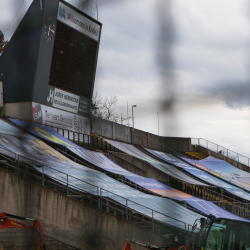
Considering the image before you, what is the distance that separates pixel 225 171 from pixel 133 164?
6.75m

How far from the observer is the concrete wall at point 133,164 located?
41.0 feet

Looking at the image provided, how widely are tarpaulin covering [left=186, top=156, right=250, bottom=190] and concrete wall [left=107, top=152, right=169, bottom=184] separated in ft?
16.4

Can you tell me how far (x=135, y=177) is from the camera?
10289 mm

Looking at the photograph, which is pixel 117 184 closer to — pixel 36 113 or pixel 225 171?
pixel 36 113

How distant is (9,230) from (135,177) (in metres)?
5.41

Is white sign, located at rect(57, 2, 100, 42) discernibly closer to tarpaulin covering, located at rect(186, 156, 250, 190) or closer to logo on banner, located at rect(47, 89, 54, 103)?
logo on banner, located at rect(47, 89, 54, 103)

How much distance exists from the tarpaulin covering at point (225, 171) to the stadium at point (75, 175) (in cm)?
15

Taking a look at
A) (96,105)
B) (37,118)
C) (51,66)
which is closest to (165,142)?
(96,105)

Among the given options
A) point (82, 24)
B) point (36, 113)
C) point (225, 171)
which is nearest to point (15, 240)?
point (82, 24)

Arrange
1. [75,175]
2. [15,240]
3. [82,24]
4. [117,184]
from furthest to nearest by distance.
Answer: [117,184]
[75,175]
[15,240]
[82,24]

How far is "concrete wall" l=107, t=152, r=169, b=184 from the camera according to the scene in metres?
12.5

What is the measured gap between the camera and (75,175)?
6.99m

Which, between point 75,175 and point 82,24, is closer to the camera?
point 82,24

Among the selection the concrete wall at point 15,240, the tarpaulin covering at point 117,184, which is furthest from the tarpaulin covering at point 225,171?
the concrete wall at point 15,240
